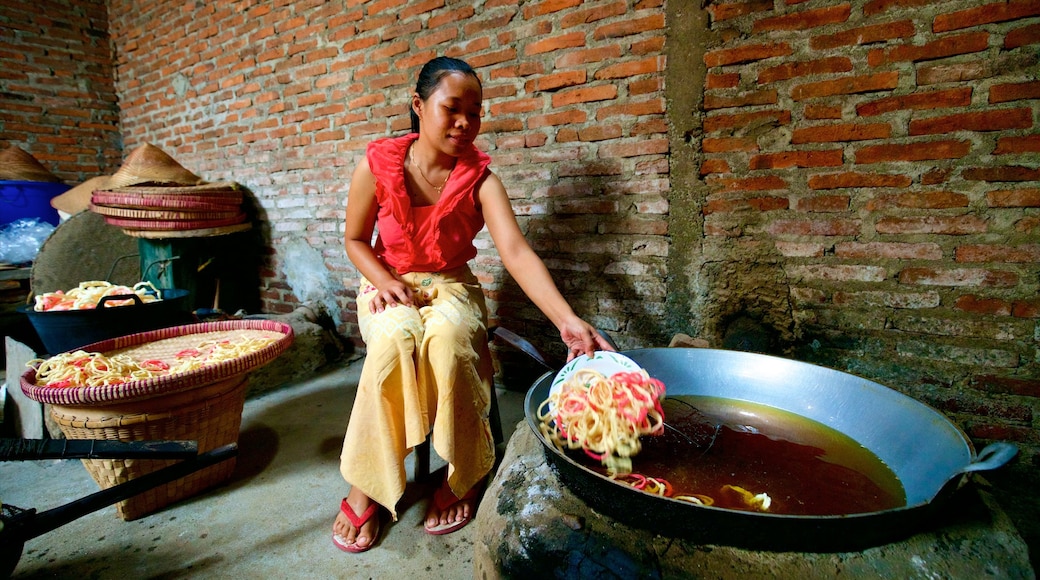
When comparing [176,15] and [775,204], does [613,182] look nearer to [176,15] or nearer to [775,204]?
[775,204]

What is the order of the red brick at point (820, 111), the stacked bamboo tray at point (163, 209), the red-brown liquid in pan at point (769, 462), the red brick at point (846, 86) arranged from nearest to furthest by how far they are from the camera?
the red-brown liquid in pan at point (769, 462)
the red brick at point (846, 86)
the red brick at point (820, 111)
the stacked bamboo tray at point (163, 209)

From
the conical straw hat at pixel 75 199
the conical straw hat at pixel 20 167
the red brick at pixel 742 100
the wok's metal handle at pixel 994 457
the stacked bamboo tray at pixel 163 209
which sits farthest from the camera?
the conical straw hat at pixel 20 167

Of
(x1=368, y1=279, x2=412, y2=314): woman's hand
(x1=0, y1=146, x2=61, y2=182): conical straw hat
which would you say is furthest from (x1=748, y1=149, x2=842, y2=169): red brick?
(x1=0, y1=146, x2=61, y2=182): conical straw hat

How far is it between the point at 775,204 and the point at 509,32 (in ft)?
5.83

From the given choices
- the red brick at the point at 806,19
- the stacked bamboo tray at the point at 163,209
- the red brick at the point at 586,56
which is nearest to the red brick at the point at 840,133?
the red brick at the point at 806,19

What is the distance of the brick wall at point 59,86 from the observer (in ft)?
16.1

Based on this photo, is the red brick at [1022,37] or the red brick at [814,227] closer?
the red brick at [1022,37]

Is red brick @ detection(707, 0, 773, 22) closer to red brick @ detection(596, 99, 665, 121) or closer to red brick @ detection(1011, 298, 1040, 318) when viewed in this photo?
red brick @ detection(596, 99, 665, 121)

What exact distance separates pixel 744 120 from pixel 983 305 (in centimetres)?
125

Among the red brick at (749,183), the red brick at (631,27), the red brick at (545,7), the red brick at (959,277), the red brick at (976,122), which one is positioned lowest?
the red brick at (959,277)

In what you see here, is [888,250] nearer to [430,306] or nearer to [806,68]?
[806,68]

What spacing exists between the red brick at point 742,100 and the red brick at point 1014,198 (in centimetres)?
92

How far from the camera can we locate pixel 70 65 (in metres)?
5.17

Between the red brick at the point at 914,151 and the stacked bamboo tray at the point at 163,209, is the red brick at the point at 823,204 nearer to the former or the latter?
the red brick at the point at 914,151
